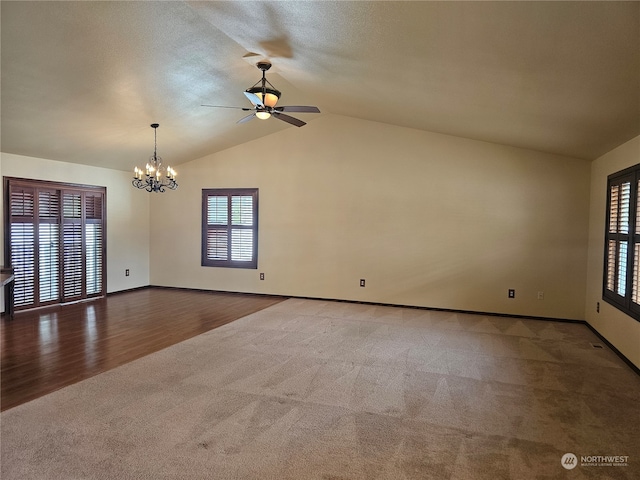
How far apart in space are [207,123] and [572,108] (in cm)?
469

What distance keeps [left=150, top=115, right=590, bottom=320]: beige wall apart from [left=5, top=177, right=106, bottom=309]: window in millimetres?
1499

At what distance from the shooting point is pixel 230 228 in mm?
7406

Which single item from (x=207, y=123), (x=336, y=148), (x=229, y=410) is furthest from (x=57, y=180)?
(x=229, y=410)

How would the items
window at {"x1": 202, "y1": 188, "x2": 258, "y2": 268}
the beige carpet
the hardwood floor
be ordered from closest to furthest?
the beige carpet
the hardwood floor
window at {"x1": 202, "y1": 188, "x2": 258, "y2": 268}

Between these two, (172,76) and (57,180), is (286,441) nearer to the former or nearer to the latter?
(172,76)

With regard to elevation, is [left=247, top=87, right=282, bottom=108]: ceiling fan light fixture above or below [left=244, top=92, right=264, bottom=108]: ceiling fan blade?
above

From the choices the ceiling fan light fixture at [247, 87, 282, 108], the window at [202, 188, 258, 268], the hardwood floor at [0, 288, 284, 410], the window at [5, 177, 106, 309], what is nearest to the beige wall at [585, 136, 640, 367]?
the ceiling fan light fixture at [247, 87, 282, 108]

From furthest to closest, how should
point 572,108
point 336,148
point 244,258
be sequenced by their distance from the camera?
point 244,258 < point 336,148 < point 572,108

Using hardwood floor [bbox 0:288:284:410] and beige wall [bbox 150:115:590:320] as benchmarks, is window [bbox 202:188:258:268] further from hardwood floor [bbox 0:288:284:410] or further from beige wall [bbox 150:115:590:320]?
hardwood floor [bbox 0:288:284:410]

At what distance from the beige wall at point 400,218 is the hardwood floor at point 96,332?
107 centimetres

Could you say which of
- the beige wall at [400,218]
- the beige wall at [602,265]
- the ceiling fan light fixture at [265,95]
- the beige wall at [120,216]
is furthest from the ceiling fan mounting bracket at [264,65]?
the beige wall at [120,216]

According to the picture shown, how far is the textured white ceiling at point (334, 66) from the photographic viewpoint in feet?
7.75

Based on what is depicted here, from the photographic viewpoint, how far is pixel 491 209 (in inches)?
229

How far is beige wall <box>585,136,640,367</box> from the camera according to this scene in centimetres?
379
